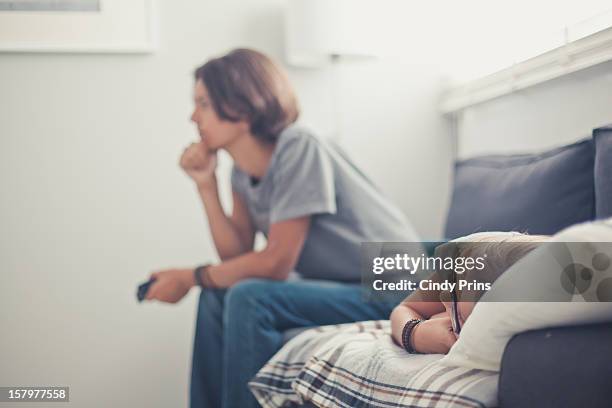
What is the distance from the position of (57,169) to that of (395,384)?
144 cm

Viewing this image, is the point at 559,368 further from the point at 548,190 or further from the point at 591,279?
the point at 548,190

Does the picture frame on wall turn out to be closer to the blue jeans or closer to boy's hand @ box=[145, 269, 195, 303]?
boy's hand @ box=[145, 269, 195, 303]

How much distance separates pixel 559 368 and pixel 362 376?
359 mm

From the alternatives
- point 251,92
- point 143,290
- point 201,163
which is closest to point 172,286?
point 143,290

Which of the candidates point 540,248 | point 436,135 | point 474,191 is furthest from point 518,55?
point 540,248

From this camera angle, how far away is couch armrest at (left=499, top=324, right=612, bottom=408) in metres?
0.67

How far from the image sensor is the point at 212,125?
5.85 feet

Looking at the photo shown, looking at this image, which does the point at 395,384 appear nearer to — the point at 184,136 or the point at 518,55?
the point at 518,55

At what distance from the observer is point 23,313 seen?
200cm

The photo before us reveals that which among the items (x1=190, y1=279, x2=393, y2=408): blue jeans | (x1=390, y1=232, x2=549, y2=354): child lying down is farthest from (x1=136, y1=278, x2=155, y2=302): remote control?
(x1=390, y1=232, x2=549, y2=354): child lying down

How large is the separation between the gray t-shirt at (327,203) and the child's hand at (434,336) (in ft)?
2.09

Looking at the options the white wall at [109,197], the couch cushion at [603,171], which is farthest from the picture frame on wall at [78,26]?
the couch cushion at [603,171]

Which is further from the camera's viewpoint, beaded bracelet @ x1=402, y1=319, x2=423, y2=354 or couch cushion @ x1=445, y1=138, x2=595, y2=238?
couch cushion @ x1=445, y1=138, x2=595, y2=238

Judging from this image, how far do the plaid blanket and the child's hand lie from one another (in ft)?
0.04
